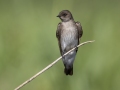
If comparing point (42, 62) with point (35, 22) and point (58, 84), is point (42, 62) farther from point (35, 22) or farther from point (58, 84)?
point (35, 22)

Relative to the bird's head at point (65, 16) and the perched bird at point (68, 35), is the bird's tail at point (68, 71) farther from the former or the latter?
the bird's head at point (65, 16)

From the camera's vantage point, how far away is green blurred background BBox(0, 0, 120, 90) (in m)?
3.24

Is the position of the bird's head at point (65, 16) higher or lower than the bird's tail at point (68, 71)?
higher

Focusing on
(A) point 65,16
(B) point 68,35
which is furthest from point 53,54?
(A) point 65,16

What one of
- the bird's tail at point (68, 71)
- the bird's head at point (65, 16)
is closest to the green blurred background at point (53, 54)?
the bird's tail at point (68, 71)

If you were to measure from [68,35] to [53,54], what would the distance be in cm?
19

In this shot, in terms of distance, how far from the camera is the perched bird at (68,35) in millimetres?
3154

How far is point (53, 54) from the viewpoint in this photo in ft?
11.0

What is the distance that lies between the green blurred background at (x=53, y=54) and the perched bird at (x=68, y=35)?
6cm

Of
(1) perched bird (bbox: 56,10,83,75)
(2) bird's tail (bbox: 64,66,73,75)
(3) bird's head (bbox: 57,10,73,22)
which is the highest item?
(3) bird's head (bbox: 57,10,73,22)

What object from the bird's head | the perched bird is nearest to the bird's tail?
the perched bird

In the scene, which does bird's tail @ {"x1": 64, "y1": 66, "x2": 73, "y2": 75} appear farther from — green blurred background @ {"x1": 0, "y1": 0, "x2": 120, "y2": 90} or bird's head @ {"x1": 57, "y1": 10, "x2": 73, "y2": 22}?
bird's head @ {"x1": 57, "y1": 10, "x2": 73, "y2": 22}

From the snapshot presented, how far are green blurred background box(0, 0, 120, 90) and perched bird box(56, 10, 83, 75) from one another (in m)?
0.06

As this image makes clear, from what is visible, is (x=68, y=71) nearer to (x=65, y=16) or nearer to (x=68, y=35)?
(x=68, y=35)
